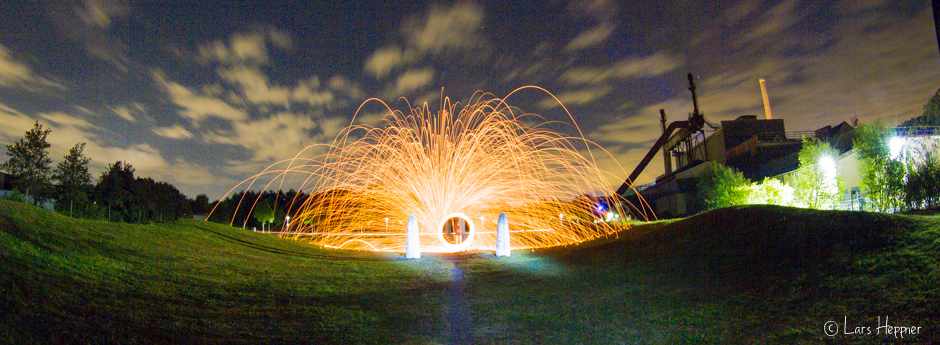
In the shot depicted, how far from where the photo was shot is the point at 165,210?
70.0 ft

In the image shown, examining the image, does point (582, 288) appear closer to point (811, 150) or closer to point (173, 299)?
point (173, 299)

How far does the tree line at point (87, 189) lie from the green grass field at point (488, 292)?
933 centimetres

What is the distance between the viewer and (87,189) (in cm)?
2273

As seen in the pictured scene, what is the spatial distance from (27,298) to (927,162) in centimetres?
2530

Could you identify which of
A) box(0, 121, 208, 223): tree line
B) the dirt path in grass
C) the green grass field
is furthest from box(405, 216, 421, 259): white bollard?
box(0, 121, 208, 223): tree line

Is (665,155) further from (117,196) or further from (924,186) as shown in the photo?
(117,196)

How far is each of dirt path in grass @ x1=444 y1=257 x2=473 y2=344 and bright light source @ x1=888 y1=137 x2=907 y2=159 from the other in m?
19.3

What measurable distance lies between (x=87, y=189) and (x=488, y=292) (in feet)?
78.2

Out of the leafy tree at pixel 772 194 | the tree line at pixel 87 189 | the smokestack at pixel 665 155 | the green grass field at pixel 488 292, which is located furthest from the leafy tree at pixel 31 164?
the smokestack at pixel 665 155

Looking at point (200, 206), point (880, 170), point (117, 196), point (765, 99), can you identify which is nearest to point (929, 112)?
point (765, 99)

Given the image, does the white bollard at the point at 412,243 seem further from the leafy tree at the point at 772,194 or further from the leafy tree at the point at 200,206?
the leafy tree at the point at 200,206

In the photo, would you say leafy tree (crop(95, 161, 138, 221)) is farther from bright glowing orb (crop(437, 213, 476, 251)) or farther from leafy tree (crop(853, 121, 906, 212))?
leafy tree (crop(853, 121, 906, 212))

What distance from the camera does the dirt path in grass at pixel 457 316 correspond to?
21.3ft

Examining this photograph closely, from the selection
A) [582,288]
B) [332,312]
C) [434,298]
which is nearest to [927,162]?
[582,288]
